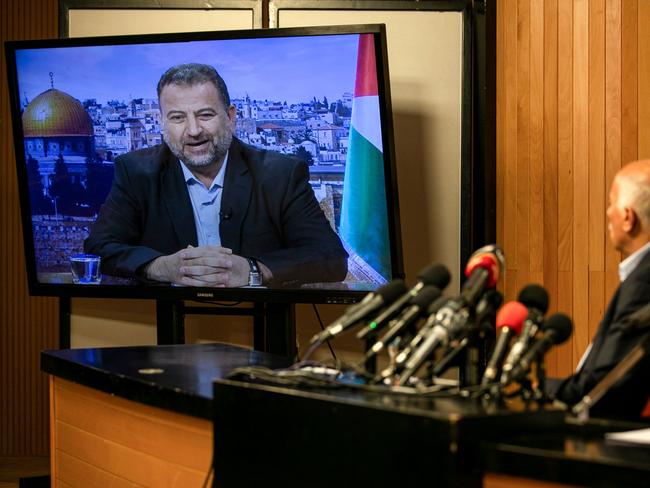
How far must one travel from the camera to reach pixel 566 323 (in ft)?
7.50

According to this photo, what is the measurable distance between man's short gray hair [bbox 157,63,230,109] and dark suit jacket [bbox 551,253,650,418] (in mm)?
2679

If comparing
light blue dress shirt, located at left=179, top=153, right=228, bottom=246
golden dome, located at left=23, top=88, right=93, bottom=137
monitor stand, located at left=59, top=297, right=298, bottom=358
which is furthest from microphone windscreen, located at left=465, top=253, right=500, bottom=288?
golden dome, located at left=23, top=88, right=93, bottom=137

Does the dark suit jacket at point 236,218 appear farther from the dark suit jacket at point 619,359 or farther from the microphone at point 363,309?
the microphone at point 363,309

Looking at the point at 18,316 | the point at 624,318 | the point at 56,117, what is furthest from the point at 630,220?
the point at 18,316

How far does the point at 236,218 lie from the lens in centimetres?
502

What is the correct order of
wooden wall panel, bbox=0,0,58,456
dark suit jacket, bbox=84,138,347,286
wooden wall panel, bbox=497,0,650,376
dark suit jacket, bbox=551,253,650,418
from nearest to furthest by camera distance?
dark suit jacket, bbox=551,253,650,418 → wooden wall panel, bbox=497,0,650,376 → dark suit jacket, bbox=84,138,347,286 → wooden wall panel, bbox=0,0,58,456

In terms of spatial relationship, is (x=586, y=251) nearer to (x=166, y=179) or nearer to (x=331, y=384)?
(x=166, y=179)

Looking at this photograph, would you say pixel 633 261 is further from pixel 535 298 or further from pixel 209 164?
pixel 209 164

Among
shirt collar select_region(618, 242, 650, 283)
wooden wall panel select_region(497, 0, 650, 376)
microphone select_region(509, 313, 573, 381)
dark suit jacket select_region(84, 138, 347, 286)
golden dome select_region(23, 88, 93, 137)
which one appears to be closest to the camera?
microphone select_region(509, 313, 573, 381)

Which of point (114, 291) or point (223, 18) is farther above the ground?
point (223, 18)

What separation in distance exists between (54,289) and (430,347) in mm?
3487

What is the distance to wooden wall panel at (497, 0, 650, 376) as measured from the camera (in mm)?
4562

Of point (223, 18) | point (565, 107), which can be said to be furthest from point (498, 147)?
point (223, 18)

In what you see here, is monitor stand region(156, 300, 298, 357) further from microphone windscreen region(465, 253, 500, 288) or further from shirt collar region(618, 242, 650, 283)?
microphone windscreen region(465, 253, 500, 288)
